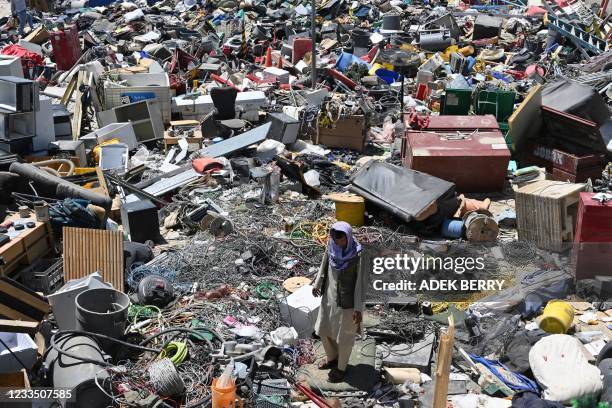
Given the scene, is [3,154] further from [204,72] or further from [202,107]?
[204,72]

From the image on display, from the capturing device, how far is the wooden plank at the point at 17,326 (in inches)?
257

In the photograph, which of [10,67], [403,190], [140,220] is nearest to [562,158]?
[403,190]

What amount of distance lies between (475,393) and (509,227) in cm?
400

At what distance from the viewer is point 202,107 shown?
15031 millimetres

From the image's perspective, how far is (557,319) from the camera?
24.3 ft

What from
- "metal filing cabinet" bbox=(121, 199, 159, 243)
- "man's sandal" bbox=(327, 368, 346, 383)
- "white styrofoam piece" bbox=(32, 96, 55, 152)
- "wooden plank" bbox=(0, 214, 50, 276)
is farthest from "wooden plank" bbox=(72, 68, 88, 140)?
"man's sandal" bbox=(327, 368, 346, 383)

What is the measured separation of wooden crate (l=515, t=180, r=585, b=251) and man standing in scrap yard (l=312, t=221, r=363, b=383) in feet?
11.9

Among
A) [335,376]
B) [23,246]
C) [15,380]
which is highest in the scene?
[23,246]

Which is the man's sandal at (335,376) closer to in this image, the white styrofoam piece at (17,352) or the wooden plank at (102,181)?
the white styrofoam piece at (17,352)

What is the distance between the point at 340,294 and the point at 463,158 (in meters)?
5.18

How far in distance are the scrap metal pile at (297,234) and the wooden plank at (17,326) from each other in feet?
0.08

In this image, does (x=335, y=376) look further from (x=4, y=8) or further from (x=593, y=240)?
(x=4, y=8)

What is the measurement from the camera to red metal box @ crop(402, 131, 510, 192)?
10.9m

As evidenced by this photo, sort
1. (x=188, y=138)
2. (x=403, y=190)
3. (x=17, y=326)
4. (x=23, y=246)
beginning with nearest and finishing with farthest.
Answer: (x=17, y=326) < (x=23, y=246) < (x=403, y=190) < (x=188, y=138)
